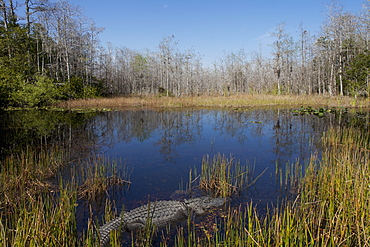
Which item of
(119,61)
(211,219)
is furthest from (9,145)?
(119,61)

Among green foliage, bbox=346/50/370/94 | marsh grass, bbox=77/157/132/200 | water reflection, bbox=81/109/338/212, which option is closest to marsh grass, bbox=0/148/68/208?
marsh grass, bbox=77/157/132/200

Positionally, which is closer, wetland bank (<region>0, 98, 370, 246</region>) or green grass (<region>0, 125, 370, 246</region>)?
green grass (<region>0, 125, 370, 246</region>)

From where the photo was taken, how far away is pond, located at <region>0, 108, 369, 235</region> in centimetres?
424

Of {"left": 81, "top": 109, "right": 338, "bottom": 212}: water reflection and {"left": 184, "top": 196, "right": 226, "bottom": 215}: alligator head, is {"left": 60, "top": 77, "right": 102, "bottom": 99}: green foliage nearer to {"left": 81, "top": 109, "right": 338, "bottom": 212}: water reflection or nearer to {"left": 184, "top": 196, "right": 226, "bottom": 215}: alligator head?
{"left": 81, "top": 109, "right": 338, "bottom": 212}: water reflection

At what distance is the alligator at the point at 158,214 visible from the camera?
2.77 m

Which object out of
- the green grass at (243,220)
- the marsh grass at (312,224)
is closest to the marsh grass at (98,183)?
the green grass at (243,220)

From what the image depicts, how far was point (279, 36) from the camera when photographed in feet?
91.7

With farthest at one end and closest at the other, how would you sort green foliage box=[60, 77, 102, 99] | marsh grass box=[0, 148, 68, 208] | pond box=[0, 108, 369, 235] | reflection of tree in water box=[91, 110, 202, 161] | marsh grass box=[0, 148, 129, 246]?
green foliage box=[60, 77, 102, 99] < reflection of tree in water box=[91, 110, 202, 161] < pond box=[0, 108, 369, 235] < marsh grass box=[0, 148, 68, 208] < marsh grass box=[0, 148, 129, 246]

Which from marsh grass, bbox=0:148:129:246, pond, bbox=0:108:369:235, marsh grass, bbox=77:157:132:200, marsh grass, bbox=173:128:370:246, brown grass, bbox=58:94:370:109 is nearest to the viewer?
marsh grass, bbox=173:128:370:246

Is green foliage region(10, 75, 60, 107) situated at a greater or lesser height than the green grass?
greater

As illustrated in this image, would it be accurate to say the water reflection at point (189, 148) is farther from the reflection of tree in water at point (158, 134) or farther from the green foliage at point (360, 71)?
the green foliage at point (360, 71)

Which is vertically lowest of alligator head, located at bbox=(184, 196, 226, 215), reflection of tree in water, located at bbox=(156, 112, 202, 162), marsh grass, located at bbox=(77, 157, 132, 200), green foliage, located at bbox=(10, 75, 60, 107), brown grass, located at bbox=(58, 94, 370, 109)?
alligator head, located at bbox=(184, 196, 226, 215)

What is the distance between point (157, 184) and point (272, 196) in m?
2.17

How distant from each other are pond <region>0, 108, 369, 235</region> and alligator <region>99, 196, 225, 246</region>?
24.1 inches
